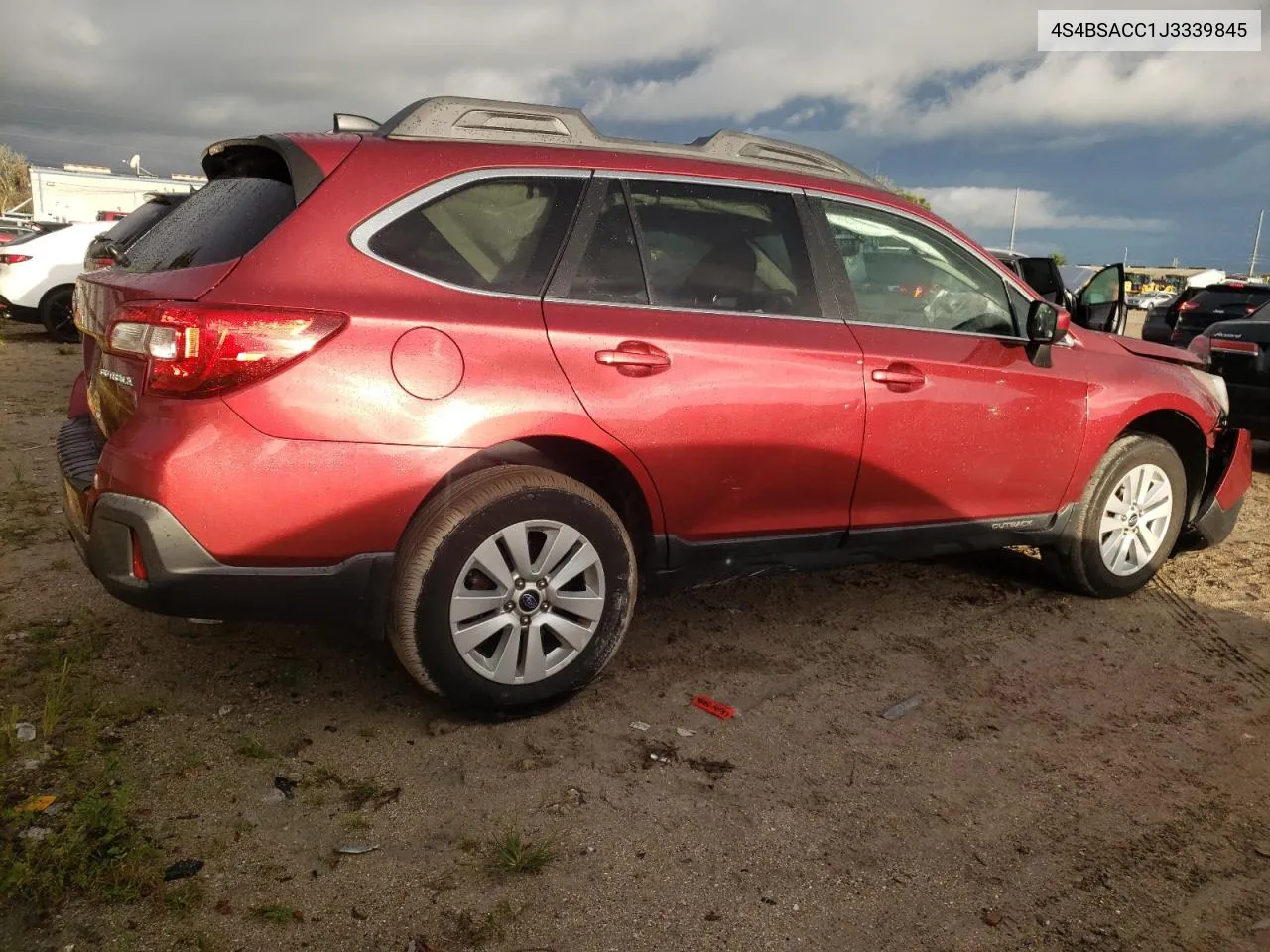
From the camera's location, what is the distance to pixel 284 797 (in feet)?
8.80

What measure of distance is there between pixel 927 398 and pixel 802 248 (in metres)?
0.73

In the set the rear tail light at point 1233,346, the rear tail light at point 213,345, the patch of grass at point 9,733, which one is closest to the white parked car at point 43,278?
the patch of grass at point 9,733

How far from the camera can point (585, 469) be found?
126 inches

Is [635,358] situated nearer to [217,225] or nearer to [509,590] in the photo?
[509,590]

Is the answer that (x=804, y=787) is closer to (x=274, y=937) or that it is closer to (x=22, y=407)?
(x=274, y=937)

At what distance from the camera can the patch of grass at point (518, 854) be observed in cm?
239

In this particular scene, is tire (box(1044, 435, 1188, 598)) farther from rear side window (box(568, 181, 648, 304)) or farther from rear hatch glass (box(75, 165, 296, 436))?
rear hatch glass (box(75, 165, 296, 436))

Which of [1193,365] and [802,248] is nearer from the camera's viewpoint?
[802,248]

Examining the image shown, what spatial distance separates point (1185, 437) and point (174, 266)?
4339 mm

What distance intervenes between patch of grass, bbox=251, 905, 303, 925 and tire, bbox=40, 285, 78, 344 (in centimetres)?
1245

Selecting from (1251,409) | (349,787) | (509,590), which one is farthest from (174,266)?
(1251,409)

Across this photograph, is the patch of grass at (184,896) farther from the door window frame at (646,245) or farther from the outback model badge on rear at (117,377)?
the door window frame at (646,245)

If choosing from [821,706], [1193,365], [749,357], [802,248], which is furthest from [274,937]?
[1193,365]

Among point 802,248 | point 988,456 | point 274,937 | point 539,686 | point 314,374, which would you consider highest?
point 802,248
